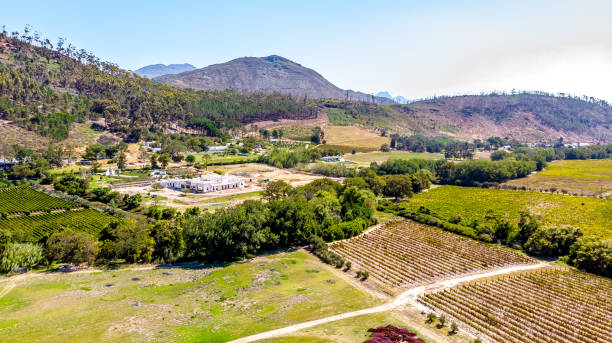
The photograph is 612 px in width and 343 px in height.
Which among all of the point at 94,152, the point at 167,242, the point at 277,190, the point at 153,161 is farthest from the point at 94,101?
the point at 167,242

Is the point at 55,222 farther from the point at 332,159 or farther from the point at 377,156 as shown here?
the point at 377,156

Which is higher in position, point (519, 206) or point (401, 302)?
point (519, 206)

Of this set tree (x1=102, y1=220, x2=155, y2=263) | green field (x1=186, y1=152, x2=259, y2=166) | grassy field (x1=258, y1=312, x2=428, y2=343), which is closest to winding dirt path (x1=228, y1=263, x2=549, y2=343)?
grassy field (x1=258, y1=312, x2=428, y2=343)

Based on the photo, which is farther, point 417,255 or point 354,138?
point 354,138

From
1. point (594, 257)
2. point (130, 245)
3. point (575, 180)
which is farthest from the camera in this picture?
point (575, 180)

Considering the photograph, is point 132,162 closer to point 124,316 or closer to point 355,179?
point 355,179

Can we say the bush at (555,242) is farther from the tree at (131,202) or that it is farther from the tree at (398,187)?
the tree at (131,202)

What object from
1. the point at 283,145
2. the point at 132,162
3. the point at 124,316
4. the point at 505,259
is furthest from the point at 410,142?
the point at 124,316

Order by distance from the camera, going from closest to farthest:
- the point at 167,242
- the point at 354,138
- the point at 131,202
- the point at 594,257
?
the point at 594,257, the point at 167,242, the point at 131,202, the point at 354,138
